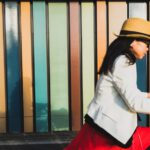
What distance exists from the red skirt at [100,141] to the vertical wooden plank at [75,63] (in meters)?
3.38

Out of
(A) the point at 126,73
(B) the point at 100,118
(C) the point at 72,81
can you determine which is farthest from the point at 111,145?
(C) the point at 72,81

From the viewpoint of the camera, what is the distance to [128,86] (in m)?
3.91

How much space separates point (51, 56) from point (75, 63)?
351 millimetres

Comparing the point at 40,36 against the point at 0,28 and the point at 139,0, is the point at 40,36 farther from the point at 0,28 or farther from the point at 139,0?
the point at 139,0

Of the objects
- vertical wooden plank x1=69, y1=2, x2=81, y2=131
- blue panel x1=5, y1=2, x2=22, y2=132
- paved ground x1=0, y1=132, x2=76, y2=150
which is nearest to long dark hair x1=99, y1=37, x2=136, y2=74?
paved ground x1=0, y1=132, x2=76, y2=150

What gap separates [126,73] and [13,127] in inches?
158

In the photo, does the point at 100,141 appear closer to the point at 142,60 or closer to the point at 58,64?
the point at 58,64

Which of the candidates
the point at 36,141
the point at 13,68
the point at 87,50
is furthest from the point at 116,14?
the point at 36,141

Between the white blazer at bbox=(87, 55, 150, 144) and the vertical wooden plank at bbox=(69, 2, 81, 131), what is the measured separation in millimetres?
3503

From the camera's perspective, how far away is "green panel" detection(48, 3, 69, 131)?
7551mm

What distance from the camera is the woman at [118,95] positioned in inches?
157

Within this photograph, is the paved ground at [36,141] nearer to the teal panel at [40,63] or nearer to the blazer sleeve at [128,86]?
the teal panel at [40,63]

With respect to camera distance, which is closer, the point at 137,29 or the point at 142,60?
the point at 137,29

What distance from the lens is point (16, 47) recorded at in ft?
24.7
